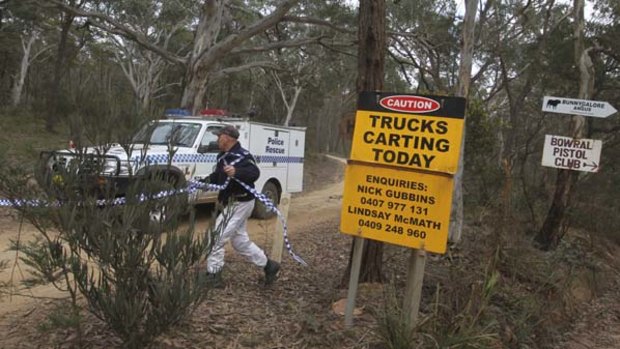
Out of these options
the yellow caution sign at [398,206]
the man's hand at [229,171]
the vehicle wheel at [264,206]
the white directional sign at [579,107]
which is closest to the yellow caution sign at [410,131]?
the yellow caution sign at [398,206]

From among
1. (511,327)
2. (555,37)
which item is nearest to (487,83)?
(555,37)

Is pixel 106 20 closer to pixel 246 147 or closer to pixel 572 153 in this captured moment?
pixel 246 147

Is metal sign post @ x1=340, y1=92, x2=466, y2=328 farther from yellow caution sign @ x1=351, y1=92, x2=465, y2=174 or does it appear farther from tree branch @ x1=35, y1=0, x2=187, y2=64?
tree branch @ x1=35, y1=0, x2=187, y2=64

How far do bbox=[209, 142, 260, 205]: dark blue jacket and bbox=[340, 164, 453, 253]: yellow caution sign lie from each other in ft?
4.70

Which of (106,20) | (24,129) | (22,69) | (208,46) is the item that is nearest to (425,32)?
(208,46)

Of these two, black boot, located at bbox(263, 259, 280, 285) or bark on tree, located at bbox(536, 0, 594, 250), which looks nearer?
black boot, located at bbox(263, 259, 280, 285)

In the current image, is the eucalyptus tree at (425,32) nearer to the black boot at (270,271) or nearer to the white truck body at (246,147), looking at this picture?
the white truck body at (246,147)

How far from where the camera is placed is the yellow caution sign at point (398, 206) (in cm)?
452

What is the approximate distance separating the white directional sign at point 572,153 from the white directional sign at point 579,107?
52cm

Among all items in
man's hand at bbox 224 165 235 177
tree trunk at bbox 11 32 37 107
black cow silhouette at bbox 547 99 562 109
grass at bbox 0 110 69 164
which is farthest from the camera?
tree trunk at bbox 11 32 37 107

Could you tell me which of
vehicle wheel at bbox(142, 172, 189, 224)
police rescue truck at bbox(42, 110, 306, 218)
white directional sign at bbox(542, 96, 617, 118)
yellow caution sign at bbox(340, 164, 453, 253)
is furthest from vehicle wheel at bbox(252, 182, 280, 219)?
vehicle wheel at bbox(142, 172, 189, 224)

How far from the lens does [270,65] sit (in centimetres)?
2211

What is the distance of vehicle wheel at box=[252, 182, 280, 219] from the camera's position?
1243 centimetres

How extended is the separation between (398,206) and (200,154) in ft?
21.7
